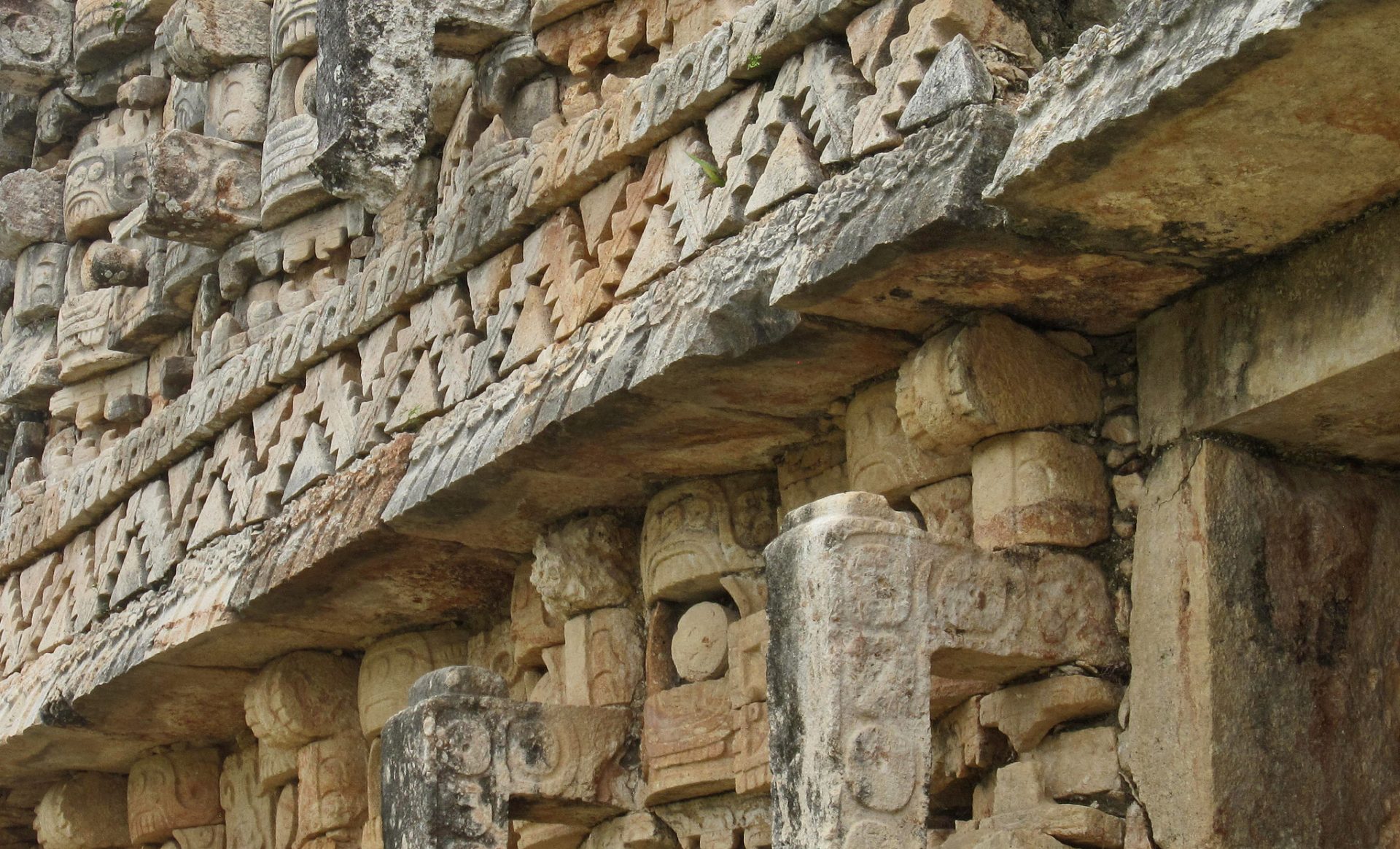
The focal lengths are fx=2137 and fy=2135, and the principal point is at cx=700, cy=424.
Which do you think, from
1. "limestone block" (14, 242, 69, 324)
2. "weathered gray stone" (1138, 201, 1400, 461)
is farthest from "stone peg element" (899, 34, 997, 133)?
"limestone block" (14, 242, 69, 324)

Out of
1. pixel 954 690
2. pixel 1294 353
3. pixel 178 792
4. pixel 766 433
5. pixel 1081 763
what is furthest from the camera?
pixel 178 792

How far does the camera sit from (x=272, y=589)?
6758 millimetres

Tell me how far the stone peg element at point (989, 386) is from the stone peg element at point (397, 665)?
2.78 metres

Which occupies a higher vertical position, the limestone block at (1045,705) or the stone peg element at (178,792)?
the stone peg element at (178,792)

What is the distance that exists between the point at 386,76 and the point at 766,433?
1.71 meters

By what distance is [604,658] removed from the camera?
623 cm

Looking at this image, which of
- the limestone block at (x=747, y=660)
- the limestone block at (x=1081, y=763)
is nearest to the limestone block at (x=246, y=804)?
the limestone block at (x=747, y=660)

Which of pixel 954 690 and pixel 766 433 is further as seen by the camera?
pixel 766 433

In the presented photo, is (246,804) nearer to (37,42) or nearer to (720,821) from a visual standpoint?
(720,821)

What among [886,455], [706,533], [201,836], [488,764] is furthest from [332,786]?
[886,455]

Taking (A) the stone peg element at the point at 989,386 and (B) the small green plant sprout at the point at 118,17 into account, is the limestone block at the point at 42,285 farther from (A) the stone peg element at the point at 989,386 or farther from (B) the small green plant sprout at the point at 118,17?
(A) the stone peg element at the point at 989,386

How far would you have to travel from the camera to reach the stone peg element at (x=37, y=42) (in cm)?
943

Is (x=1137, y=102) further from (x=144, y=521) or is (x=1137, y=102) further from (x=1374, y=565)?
(x=144, y=521)

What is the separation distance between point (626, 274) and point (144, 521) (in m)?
3.17
